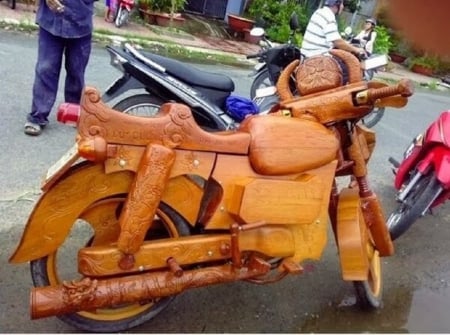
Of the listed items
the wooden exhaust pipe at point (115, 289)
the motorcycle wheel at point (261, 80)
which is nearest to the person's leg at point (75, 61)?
the motorcycle wheel at point (261, 80)

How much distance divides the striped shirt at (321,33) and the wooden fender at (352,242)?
3408 mm

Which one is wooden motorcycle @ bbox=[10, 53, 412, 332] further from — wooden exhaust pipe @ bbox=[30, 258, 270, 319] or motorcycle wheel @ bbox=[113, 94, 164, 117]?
motorcycle wheel @ bbox=[113, 94, 164, 117]

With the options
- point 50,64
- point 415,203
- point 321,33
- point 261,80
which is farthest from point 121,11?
point 415,203

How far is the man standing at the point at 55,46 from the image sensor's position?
152 inches

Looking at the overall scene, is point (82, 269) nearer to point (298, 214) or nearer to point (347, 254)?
point (298, 214)

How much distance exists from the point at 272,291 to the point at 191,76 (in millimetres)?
1925

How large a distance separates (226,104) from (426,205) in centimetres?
173

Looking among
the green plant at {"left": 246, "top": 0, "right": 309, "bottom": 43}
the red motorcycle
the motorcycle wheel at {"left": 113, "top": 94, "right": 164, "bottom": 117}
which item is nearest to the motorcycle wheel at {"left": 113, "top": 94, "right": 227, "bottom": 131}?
the motorcycle wheel at {"left": 113, "top": 94, "right": 164, "bottom": 117}

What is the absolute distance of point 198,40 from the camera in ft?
37.5

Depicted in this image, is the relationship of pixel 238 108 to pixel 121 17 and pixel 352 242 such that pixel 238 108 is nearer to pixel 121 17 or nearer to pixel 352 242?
pixel 352 242

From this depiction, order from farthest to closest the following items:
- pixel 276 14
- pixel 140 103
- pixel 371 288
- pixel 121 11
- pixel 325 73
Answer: pixel 276 14 < pixel 121 11 < pixel 140 103 < pixel 371 288 < pixel 325 73

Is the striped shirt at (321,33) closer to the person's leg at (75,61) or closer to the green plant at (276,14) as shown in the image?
the person's leg at (75,61)

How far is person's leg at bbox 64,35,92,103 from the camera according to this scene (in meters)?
4.06

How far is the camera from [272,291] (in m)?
2.68
